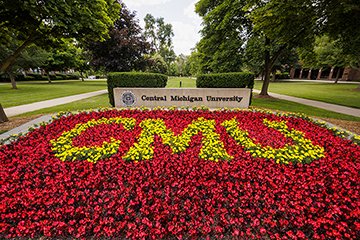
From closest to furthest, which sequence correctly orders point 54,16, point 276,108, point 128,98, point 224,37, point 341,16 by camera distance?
point 54,16, point 341,16, point 128,98, point 276,108, point 224,37

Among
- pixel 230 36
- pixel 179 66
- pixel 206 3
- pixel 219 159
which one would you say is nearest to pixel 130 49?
pixel 206 3

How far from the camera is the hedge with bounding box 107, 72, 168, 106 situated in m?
8.88

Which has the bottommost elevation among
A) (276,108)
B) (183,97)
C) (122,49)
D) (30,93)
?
(30,93)

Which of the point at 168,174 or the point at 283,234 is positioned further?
the point at 168,174

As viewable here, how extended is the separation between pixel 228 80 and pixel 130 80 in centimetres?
550

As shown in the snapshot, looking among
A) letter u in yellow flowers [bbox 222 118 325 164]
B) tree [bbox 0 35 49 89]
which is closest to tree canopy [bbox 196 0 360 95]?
letter u in yellow flowers [bbox 222 118 325 164]

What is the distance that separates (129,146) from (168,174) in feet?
4.43

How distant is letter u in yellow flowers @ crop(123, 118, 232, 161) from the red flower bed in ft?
0.09

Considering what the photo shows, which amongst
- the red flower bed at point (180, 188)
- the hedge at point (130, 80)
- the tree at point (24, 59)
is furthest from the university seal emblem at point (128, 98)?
the tree at point (24, 59)

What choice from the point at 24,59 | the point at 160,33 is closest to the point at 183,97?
the point at 24,59

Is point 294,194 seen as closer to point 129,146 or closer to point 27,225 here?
point 129,146

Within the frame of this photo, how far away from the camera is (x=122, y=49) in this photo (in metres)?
16.0

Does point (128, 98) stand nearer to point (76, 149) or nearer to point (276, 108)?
point (76, 149)

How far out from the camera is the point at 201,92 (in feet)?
27.1
